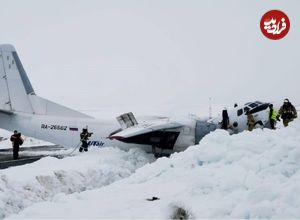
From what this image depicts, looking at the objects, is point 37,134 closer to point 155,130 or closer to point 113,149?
point 113,149

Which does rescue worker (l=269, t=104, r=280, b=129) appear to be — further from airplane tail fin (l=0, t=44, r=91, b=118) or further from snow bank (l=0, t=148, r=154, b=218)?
airplane tail fin (l=0, t=44, r=91, b=118)

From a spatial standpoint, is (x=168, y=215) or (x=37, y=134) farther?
(x=37, y=134)

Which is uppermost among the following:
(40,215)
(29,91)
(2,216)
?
(29,91)

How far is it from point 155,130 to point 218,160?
1101 centimetres

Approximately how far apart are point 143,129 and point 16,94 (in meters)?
10.2

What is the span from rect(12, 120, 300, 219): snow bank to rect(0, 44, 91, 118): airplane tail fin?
1568cm

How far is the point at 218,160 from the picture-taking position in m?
9.46

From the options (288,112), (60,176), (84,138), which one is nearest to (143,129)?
(84,138)

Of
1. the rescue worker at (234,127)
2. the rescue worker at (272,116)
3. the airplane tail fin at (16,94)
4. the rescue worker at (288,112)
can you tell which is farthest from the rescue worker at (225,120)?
the airplane tail fin at (16,94)

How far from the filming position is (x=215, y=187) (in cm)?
766

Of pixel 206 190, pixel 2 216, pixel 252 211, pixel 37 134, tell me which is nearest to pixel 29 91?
pixel 37 134

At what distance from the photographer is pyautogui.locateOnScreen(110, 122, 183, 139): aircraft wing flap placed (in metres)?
19.7

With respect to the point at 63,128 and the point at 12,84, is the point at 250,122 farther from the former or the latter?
the point at 12,84

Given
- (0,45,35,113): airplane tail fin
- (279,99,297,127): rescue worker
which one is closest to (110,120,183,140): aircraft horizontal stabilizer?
(279,99,297,127): rescue worker
